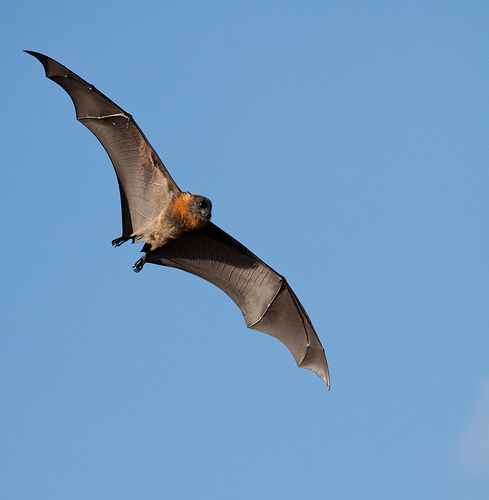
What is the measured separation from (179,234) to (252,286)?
206 cm

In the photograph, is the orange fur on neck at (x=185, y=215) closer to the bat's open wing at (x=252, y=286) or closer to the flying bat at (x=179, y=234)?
the flying bat at (x=179, y=234)

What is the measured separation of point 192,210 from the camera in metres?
14.3

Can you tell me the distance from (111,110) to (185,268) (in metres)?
3.47

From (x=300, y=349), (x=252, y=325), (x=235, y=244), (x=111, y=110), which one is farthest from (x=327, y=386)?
(x=111, y=110)

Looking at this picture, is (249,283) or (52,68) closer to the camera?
(52,68)

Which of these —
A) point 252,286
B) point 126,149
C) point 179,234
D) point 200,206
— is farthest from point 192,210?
point 252,286

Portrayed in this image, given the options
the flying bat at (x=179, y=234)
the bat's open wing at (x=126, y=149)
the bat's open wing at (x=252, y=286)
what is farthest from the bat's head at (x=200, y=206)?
the bat's open wing at (x=252, y=286)

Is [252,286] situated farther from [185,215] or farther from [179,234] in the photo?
[185,215]

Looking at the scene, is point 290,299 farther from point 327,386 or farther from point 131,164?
point 131,164

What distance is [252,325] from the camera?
15.9 meters

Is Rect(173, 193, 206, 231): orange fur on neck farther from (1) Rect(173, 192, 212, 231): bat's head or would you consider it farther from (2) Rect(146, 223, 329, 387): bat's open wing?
(2) Rect(146, 223, 329, 387): bat's open wing

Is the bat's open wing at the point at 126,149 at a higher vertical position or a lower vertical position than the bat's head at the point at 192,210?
higher

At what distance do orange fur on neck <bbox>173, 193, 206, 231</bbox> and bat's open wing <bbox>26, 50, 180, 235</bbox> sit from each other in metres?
0.24

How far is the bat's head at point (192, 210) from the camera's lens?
14.3m
